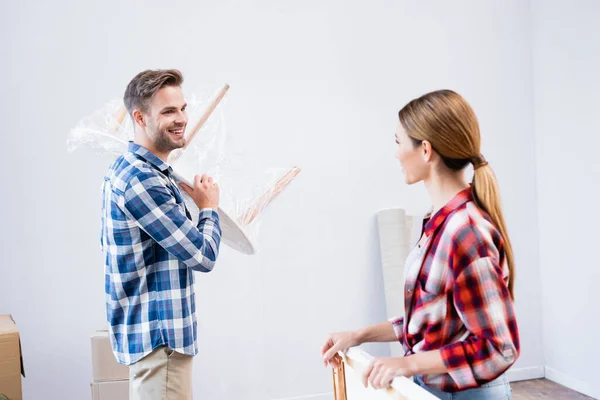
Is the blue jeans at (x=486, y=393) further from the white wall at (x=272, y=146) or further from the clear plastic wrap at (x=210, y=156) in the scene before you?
the white wall at (x=272, y=146)

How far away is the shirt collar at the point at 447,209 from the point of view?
1.26 m

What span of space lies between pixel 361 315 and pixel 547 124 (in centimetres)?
162

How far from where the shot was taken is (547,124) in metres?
4.03

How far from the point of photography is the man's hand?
6.07 feet

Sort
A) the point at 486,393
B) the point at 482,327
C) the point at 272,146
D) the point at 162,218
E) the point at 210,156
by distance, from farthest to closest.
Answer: the point at 272,146 < the point at 210,156 < the point at 162,218 < the point at 486,393 < the point at 482,327

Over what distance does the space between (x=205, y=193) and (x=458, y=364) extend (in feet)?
3.11

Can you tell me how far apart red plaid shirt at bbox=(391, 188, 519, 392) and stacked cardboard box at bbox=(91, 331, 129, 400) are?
185cm

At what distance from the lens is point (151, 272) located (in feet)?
5.76

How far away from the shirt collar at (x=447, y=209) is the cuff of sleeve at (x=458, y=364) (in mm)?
236

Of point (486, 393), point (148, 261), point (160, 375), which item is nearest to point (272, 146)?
point (148, 261)

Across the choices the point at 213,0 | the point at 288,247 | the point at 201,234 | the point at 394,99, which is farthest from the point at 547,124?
the point at 201,234

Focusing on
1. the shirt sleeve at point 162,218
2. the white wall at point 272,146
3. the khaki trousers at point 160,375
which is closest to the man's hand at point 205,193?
the shirt sleeve at point 162,218

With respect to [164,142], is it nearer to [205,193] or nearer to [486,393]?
[205,193]

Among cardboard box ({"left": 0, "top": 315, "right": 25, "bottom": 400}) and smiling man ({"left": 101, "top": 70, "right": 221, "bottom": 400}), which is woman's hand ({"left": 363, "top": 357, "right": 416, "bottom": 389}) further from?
cardboard box ({"left": 0, "top": 315, "right": 25, "bottom": 400})
